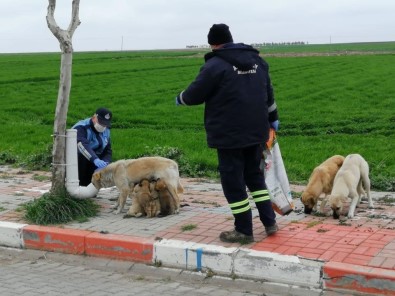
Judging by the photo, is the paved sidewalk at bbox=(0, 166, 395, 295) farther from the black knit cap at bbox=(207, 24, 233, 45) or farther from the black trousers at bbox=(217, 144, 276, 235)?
the black knit cap at bbox=(207, 24, 233, 45)

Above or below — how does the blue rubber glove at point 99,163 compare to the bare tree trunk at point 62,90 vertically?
below

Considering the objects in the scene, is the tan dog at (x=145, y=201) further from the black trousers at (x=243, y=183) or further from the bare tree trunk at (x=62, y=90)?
the black trousers at (x=243, y=183)

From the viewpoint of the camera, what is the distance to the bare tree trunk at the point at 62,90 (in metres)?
8.01

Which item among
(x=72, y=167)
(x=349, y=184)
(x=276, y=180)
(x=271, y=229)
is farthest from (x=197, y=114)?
(x=271, y=229)

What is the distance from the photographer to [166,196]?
25.7 feet

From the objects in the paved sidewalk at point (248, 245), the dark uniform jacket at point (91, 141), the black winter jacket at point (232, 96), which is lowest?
the paved sidewalk at point (248, 245)

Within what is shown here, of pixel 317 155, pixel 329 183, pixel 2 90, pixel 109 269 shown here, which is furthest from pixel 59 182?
pixel 2 90

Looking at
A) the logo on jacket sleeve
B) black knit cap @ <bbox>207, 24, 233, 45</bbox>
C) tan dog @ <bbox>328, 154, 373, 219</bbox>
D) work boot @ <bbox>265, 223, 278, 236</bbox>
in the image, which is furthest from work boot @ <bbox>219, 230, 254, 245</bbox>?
black knit cap @ <bbox>207, 24, 233, 45</bbox>

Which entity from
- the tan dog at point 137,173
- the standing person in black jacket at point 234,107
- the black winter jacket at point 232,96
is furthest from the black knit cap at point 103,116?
the black winter jacket at point 232,96

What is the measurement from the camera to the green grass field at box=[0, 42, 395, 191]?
12680mm

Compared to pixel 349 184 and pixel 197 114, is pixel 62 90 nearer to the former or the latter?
pixel 349 184

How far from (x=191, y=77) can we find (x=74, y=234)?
28.7 meters

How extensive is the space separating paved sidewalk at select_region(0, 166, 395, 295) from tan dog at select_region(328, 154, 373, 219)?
0.16 metres

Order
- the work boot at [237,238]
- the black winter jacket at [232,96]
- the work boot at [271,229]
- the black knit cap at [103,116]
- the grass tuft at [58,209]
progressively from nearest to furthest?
the black winter jacket at [232,96]
the work boot at [237,238]
the work boot at [271,229]
the grass tuft at [58,209]
the black knit cap at [103,116]
